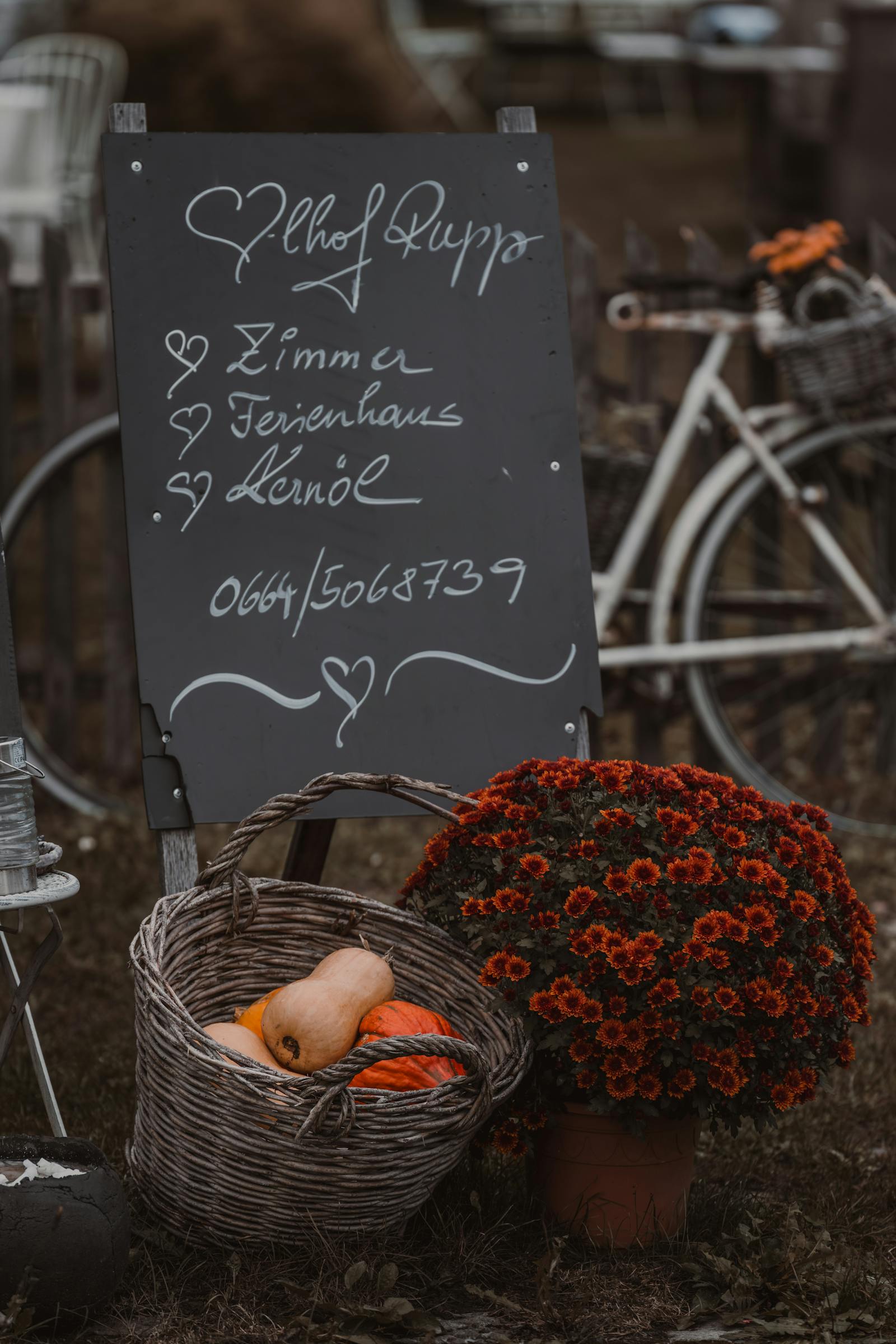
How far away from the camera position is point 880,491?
439cm

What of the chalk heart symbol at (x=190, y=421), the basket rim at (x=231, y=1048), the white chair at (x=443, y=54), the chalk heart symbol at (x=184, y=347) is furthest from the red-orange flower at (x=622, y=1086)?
the white chair at (x=443, y=54)

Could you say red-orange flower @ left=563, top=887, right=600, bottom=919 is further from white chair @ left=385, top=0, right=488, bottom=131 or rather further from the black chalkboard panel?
white chair @ left=385, top=0, right=488, bottom=131

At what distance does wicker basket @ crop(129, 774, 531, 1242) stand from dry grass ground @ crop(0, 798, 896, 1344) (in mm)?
68

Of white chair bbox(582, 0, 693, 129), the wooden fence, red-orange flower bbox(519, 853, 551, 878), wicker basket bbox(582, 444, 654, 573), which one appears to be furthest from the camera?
white chair bbox(582, 0, 693, 129)

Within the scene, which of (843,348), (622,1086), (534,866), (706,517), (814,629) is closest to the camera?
(622,1086)

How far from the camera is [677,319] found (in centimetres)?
410

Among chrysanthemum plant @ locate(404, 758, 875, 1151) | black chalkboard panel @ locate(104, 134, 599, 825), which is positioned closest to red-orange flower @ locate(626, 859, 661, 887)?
chrysanthemum plant @ locate(404, 758, 875, 1151)

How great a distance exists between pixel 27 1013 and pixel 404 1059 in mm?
526

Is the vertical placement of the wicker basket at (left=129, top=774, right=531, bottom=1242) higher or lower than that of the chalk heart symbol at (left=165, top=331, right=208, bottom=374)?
lower

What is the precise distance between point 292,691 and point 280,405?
478mm

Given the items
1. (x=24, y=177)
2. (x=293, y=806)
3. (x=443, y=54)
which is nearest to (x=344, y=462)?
(x=293, y=806)

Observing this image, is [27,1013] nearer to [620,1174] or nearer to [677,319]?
[620,1174]

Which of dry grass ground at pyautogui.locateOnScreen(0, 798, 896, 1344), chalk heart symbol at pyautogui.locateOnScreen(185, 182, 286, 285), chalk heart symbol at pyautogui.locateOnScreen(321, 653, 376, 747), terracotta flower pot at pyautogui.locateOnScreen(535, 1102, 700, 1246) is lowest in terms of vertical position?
dry grass ground at pyautogui.locateOnScreen(0, 798, 896, 1344)

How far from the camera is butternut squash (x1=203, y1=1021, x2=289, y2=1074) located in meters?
1.94
